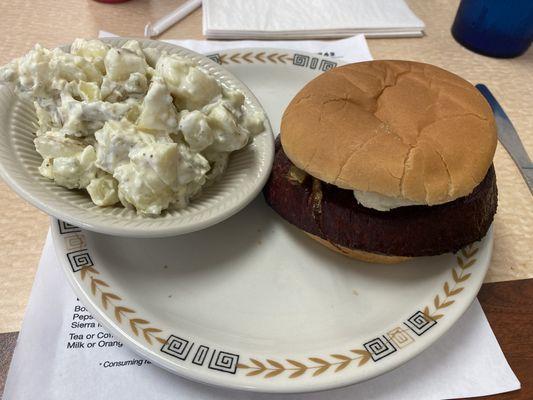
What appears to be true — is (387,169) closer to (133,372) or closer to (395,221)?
(395,221)

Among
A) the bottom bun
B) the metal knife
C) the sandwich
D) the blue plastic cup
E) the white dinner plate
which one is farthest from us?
the blue plastic cup

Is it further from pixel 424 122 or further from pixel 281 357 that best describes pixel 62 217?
pixel 424 122

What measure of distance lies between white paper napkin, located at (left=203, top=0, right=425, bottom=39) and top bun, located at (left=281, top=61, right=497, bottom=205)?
2.52 ft

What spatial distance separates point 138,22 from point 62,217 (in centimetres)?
124

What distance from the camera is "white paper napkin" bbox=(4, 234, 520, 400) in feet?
2.72

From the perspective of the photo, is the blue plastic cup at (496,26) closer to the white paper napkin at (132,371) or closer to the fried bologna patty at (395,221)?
the fried bologna patty at (395,221)

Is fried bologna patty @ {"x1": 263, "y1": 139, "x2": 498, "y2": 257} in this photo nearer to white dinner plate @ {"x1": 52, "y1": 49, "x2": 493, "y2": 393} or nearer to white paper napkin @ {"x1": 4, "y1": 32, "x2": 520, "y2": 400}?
white dinner plate @ {"x1": 52, "y1": 49, "x2": 493, "y2": 393}

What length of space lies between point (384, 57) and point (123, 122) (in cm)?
127

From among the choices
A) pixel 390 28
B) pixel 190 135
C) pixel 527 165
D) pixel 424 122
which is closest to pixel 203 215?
pixel 190 135

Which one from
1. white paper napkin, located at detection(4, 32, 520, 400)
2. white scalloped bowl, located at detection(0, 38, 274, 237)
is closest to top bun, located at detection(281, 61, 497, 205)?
white scalloped bowl, located at detection(0, 38, 274, 237)

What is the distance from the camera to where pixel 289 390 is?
782 mm

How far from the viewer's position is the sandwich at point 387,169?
923 millimetres

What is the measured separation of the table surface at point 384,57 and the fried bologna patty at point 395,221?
0.71ft

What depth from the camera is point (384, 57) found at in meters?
1.81
